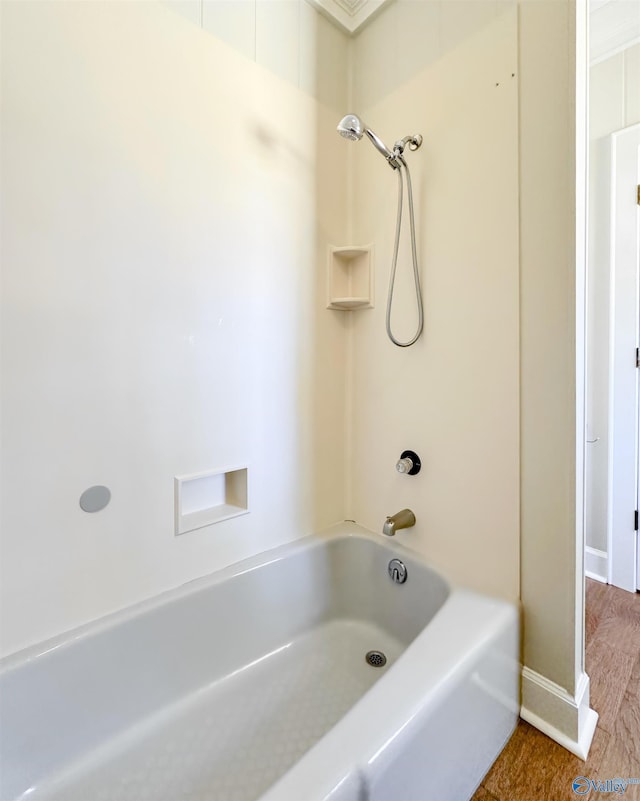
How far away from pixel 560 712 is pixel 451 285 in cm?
138

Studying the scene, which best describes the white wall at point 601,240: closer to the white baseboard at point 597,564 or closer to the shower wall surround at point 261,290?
the white baseboard at point 597,564

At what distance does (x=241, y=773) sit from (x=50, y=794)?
0.47 m

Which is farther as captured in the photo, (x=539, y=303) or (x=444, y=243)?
(x=444, y=243)

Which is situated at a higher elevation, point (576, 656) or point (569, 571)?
point (569, 571)

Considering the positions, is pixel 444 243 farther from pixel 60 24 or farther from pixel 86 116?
pixel 60 24

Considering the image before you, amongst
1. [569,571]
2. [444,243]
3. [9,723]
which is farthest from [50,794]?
[444,243]

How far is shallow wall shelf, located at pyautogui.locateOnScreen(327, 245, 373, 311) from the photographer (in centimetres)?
162

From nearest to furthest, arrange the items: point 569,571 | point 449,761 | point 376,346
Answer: point 449,761 → point 569,571 → point 376,346

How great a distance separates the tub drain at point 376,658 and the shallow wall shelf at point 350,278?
1.40m

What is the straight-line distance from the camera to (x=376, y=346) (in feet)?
5.35

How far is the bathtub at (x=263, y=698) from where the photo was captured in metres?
0.79

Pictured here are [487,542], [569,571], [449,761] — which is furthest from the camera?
[487,542]

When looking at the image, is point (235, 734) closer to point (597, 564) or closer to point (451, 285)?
point (451, 285)

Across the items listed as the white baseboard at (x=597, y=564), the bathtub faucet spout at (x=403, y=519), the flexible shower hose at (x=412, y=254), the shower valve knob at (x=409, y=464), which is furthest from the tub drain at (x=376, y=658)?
the white baseboard at (x=597, y=564)
